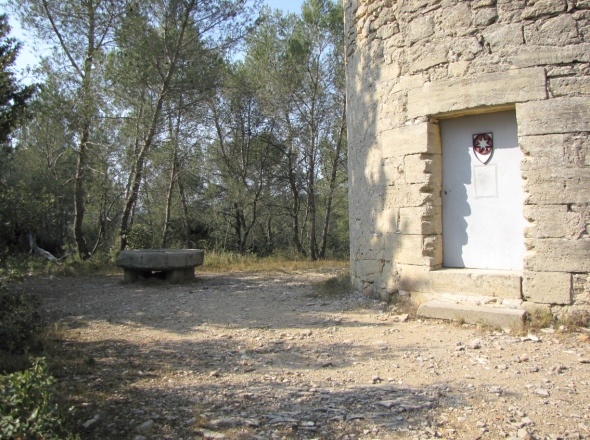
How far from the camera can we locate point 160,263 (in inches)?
323

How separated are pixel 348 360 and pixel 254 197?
1241 cm

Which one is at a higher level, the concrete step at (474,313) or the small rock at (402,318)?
the concrete step at (474,313)

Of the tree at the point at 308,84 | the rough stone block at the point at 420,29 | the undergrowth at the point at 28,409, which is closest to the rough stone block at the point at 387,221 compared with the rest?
the rough stone block at the point at 420,29

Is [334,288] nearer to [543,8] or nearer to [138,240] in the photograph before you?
[543,8]

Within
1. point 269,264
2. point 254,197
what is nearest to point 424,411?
point 269,264

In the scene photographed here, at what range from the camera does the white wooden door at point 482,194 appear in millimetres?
5191

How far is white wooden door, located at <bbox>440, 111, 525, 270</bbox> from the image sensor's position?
5191 mm

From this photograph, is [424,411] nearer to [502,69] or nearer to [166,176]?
[502,69]

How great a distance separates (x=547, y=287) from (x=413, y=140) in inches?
84.2

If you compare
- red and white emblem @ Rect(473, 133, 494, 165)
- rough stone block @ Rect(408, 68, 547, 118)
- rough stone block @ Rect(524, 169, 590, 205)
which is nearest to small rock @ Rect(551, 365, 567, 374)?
rough stone block @ Rect(524, 169, 590, 205)

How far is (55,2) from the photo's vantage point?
454 inches

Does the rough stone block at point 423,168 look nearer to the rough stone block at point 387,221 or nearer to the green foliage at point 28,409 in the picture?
the rough stone block at point 387,221

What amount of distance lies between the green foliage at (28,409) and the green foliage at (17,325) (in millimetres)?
1850

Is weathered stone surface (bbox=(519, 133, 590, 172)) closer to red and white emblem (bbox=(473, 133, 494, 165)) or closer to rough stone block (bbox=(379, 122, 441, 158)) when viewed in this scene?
red and white emblem (bbox=(473, 133, 494, 165))
